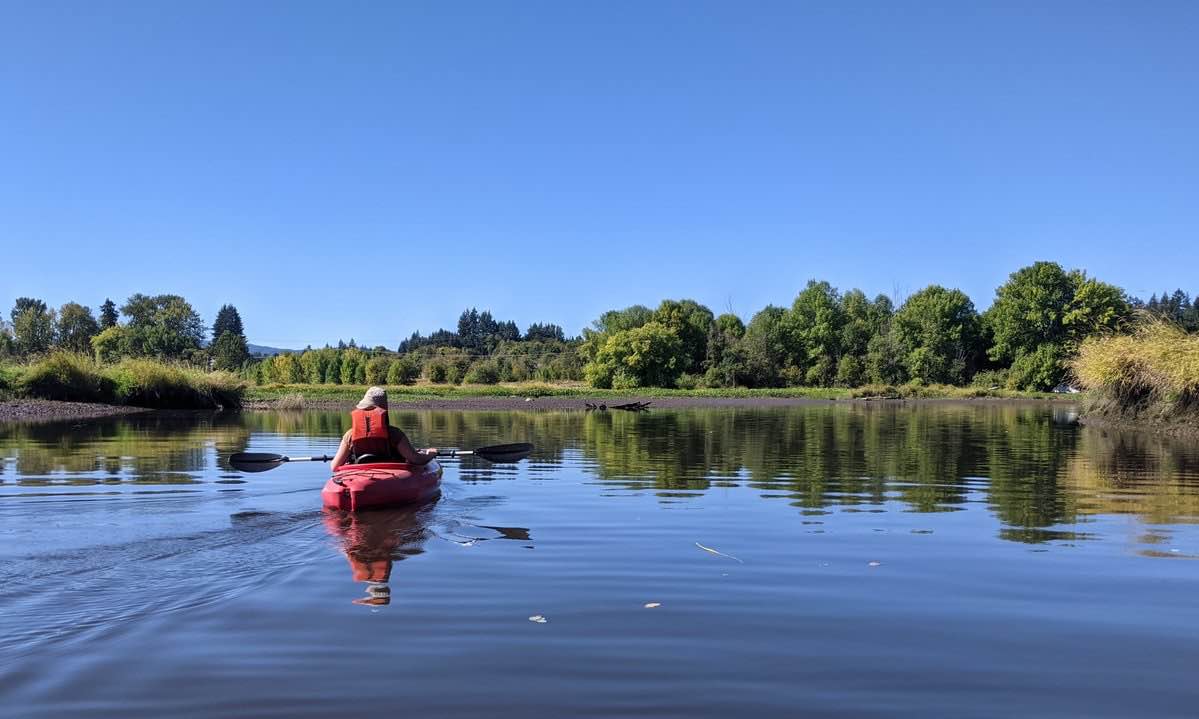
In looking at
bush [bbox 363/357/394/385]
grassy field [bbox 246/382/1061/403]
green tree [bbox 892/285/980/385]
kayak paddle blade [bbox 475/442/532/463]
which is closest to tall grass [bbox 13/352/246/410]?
grassy field [bbox 246/382/1061/403]

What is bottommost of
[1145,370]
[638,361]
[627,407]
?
[627,407]

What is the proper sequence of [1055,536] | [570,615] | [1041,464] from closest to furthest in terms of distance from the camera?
[570,615] < [1055,536] < [1041,464]

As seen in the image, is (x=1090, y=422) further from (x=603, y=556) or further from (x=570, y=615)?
(x=570, y=615)

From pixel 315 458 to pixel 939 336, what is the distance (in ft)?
269

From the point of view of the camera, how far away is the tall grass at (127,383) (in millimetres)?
39719

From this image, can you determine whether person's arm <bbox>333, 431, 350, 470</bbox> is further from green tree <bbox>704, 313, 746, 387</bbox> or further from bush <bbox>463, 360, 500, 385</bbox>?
green tree <bbox>704, 313, 746, 387</bbox>

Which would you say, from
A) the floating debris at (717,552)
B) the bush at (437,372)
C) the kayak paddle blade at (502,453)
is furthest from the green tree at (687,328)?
the floating debris at (717,552)

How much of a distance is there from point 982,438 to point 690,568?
2140 centimetres

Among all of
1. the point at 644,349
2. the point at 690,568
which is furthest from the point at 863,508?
the point at 644,349

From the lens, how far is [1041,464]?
18.6 m

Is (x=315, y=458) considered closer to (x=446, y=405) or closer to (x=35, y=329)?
(x=446, y=405)

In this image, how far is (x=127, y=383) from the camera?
42062 mm

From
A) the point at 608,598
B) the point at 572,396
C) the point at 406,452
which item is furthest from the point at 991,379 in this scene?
the point at 608,598

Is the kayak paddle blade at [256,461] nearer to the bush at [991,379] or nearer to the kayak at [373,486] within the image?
the kayak at [373,486]
